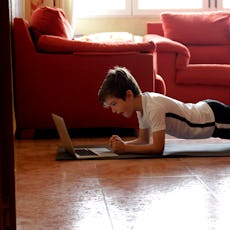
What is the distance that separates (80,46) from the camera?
3.50 metres

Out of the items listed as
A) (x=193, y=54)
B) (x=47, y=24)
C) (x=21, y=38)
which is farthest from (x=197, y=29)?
(x=21, y=38)

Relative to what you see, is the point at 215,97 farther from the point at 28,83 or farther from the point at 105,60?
the point at 28,83

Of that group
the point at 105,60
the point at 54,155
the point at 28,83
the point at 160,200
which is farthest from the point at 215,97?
the point at 160,200

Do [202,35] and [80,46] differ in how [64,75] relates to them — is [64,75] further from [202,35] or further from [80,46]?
[202,35]

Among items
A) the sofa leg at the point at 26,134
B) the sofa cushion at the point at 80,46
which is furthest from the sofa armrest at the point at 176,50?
the sofa leg at the point at 26,134

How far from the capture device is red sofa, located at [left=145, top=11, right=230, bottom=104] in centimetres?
469

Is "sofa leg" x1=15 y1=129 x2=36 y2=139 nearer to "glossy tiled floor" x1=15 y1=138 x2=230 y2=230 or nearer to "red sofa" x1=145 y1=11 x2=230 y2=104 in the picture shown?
"glossy tiled floor" x1=15 y1=138 x2=230 y2=230

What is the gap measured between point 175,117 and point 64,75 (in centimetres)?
93

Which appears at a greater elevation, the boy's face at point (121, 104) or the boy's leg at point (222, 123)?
the boy's face at point (121, 104)

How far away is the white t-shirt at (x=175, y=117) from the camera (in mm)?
2846

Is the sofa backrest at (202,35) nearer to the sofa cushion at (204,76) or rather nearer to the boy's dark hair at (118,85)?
the sofa cushion at (204,76)

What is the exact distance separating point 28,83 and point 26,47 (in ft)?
0.77

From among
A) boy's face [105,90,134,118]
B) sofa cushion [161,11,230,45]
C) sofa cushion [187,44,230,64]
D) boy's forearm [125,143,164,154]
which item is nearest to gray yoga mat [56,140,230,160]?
boy's forearm [125,143,164,154]

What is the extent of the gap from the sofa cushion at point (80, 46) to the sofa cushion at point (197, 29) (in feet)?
5.76
